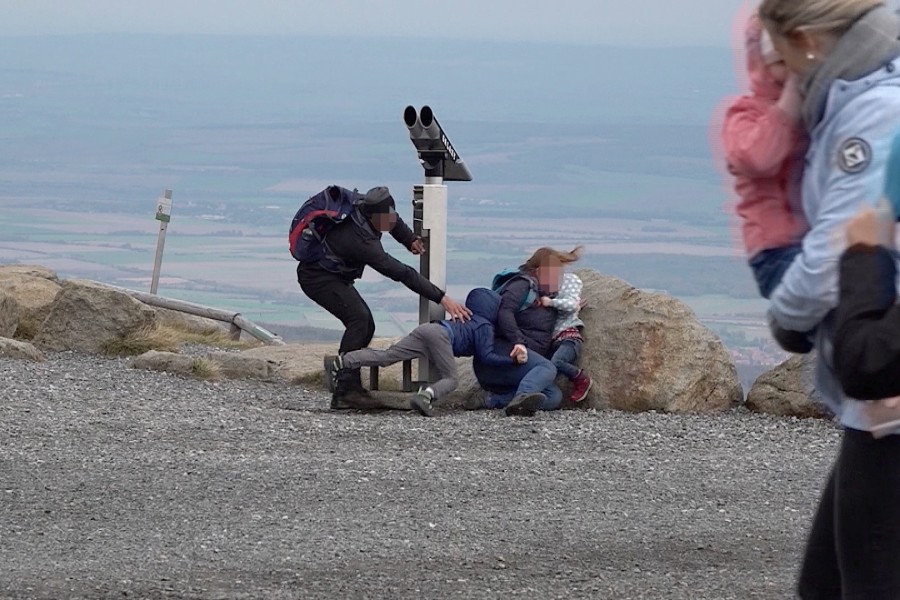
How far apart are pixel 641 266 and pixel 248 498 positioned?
204 feet

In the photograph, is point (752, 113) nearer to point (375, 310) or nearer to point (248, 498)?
point (248, 498)

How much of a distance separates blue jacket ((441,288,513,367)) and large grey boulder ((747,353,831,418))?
1689 mm

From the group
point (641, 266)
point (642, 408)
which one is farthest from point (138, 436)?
point (641, 266)

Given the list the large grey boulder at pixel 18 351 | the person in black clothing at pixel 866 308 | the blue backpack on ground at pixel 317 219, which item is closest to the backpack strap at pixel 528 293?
the blue backpack on ground at pixel 317 219

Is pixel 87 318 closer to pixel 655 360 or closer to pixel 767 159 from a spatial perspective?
pixel 655 360

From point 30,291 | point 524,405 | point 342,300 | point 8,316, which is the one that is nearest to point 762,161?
point 524,405

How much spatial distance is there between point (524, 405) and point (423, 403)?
0.67m

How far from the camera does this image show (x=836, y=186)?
2.82 metres

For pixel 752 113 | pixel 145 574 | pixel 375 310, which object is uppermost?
pixel 752 113

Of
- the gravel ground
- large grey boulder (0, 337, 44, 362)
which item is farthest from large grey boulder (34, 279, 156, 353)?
the gravel ground

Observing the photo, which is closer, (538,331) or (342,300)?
(538,331)

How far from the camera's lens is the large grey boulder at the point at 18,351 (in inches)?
443

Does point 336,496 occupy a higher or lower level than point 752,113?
lower

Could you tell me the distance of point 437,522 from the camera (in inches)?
246
